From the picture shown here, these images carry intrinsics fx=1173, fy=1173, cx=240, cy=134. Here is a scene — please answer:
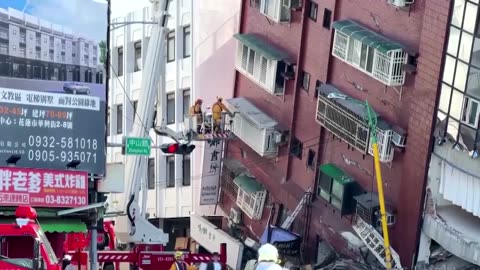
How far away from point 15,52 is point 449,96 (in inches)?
317

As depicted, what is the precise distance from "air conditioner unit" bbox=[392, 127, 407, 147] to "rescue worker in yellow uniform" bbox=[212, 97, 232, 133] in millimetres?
6351

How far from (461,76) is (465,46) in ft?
1.87

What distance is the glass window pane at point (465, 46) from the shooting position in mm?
21391

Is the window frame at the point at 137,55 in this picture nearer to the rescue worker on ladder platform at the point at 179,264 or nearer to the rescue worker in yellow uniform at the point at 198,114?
the rescue worker in yellow uniform at the point at 198,114

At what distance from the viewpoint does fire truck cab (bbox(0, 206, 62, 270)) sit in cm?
1537

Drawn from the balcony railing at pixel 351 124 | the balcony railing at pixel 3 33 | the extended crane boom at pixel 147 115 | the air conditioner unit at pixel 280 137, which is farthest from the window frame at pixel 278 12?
the balcony railing at pixel 3 33

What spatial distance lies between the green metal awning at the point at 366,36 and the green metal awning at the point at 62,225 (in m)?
7.03

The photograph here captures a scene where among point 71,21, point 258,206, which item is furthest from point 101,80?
point 258,206

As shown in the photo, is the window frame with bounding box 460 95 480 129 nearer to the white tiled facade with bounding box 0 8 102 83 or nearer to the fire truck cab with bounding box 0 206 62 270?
the white tiled facade with bounding box 0 8 102 83

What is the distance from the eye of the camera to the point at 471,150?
70.8 feet

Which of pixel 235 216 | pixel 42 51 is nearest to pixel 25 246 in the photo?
pixel 42 51

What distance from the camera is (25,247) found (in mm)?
16172

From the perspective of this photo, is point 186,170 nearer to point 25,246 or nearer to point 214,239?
point 214,239

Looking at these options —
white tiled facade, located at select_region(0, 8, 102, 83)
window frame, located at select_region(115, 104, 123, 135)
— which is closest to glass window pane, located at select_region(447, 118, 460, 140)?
white tiled facade, located at select_region(0, 8, 102, 83)
